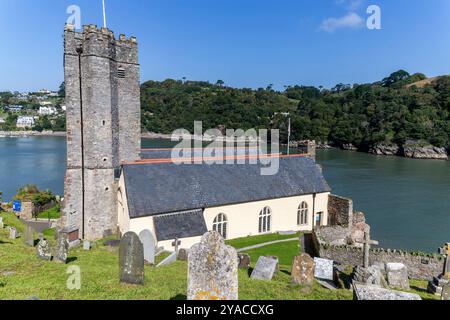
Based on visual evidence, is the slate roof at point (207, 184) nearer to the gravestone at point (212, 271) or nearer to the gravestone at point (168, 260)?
the gravestone at point (168, 260)

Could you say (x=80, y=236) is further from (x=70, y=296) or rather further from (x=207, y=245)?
(x=207, y=245)

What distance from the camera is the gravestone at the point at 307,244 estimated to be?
958 inches

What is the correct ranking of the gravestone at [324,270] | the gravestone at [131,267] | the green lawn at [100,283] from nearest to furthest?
1. the green lawn at [100,283]
2. the gravestone at [131,267]
3. the gravestone at [324,270]

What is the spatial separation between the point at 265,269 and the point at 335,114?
14586 cm

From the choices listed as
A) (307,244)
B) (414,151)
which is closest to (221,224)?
(307,244)

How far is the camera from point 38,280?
11.8 metres

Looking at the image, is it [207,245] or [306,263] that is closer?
[207,245]

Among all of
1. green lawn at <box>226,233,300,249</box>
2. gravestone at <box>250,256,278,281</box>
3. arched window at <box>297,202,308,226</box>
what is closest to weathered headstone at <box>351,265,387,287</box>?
gravestone at <box>250,256,278,281</box>

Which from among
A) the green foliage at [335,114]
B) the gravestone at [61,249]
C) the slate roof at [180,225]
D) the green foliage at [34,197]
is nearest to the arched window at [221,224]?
the slate roof at [180,225]

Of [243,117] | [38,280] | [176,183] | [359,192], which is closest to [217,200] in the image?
[176,183]

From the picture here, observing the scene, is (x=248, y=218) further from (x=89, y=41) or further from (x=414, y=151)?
(x=414, y=151)

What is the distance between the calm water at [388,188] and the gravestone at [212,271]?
28733mm
